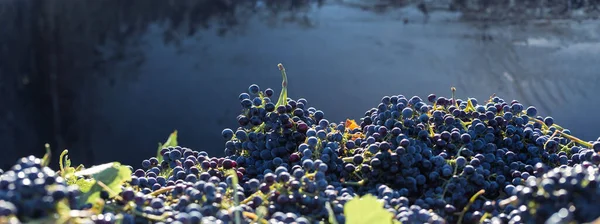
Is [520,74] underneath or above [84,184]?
above

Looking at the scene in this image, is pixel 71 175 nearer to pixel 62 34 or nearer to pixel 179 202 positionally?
pixel 179 202

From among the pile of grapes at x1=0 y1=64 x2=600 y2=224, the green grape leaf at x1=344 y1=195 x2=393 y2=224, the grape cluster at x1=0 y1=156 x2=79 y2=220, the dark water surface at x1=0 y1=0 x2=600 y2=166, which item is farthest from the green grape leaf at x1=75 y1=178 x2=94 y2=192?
the dark water surface at x1=0 y1=0 x2=600 y2=166

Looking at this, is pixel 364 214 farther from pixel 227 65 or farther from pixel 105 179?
pixel 227 65

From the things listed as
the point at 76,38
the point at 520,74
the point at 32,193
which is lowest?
the point at 32,193

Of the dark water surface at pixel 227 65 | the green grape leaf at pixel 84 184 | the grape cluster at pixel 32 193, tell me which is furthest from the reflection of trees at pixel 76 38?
the grape cluster at pixel 32 193

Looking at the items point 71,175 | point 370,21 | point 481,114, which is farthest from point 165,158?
point 370,21

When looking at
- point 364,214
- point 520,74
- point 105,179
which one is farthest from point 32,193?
point 520,74

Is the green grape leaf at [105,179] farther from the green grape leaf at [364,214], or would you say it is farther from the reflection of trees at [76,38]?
the reflection of trees at [76,38]

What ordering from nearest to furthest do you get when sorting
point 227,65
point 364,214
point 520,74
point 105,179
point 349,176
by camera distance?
point 364,214, point 105,179, point 349,176, point 520,74, point 227,65
